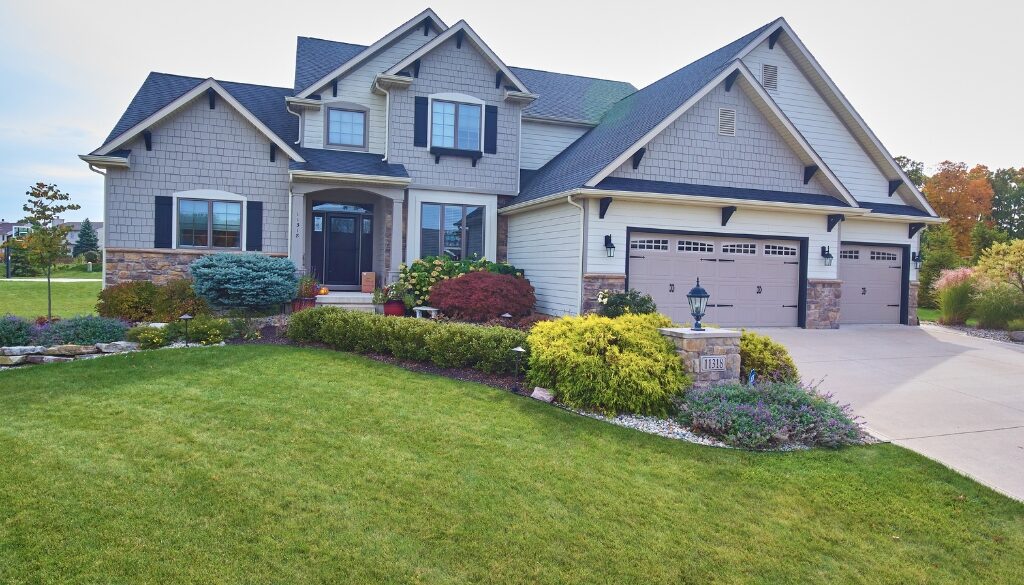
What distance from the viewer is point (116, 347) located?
924cm

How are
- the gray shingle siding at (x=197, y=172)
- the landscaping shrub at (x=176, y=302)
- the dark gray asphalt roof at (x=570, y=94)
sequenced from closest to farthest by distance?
the landscaping shrub at (x=176, y=302)
the gray shingle siding at (x=197, y=172)
the dark gray asphalt roof at (x=570, y=94)

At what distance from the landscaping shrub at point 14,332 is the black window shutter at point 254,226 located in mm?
5450

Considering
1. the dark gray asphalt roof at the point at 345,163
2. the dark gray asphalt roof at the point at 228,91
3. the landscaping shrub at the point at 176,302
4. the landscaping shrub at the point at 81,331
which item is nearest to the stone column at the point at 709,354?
the landscaping shrub at the point at 81,331

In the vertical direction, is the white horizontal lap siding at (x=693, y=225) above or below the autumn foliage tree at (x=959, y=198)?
below

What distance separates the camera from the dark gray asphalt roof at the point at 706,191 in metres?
12.9

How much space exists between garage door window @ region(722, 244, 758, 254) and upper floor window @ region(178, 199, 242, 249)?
11.2 m

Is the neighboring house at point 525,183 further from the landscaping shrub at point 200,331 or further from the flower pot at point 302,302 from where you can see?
the landscaping shrub at point 200,331

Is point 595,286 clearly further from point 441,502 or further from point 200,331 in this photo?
point 441,502

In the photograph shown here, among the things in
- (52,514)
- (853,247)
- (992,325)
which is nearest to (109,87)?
(52,514)

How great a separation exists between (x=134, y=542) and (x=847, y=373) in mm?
9279

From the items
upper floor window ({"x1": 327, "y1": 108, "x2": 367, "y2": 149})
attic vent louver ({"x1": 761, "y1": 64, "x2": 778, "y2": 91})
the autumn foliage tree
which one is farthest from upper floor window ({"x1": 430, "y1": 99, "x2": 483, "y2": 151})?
the autumn foliage tree

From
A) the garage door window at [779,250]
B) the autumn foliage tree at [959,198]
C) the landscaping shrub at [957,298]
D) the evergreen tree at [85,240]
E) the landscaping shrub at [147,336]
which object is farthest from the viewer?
the evergreen tree at [85,240]

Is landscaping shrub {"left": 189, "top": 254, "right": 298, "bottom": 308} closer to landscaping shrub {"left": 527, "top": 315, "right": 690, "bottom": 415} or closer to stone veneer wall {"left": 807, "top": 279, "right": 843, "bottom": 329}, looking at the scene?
landscaping shrub {"left": 527, "top": 315, "right": 690, "bottom": 415}

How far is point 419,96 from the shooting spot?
1544cm
